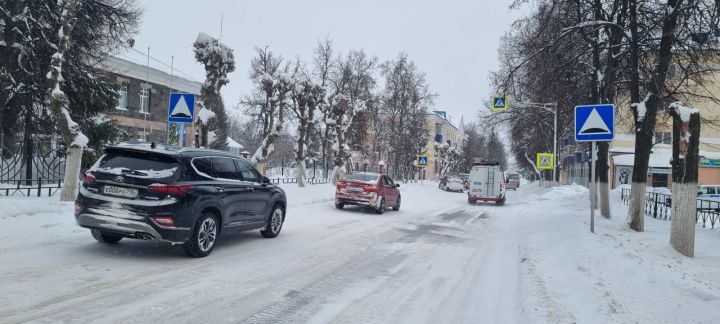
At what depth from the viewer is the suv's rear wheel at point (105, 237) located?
8.32m

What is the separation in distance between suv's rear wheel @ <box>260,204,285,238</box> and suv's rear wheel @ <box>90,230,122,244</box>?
9.44 ft

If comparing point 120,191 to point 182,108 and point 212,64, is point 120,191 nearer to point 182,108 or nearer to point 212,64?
point 182,108

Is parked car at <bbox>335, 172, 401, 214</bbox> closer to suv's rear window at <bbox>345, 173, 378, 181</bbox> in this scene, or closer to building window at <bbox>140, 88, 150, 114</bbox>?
suv's rear window at <bbox>345, 173, 378, 181</bbox>

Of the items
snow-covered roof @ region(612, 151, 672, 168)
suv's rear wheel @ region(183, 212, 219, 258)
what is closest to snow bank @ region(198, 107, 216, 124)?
suv's rear wheel @ region(183, 212, 219, 258)

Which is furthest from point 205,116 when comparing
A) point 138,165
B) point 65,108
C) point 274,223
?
point 138,165

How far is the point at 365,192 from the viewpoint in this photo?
58.2ft

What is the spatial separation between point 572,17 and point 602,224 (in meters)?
6.22

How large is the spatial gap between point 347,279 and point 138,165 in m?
3.57

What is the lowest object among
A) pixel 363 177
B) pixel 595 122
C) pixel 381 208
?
pixel 381 208

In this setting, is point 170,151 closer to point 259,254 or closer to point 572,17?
point 259,254

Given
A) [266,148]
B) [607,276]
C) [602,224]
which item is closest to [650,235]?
[602,224]

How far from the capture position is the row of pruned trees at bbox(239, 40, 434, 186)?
84.6ft

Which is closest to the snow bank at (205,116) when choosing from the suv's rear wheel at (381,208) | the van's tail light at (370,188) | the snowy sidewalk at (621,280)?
the van's tail light at (370,188)

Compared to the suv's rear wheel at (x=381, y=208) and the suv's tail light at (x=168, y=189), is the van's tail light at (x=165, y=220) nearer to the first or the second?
the suv's tail light at (x=168, y=189)
